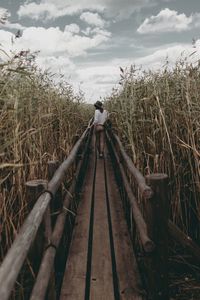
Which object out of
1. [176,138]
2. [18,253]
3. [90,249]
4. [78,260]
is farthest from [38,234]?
[176,138]

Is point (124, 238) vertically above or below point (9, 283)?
below

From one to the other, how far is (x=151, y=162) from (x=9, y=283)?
260cm

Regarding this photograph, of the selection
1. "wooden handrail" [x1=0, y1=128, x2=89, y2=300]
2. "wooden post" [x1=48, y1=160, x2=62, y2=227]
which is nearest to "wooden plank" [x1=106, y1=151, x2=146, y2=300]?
"wooden post" [x1=48, y1=160, x2=62, y2=227]

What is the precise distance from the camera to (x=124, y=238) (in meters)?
3.42

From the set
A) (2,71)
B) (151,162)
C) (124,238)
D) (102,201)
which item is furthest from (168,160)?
(102,201)

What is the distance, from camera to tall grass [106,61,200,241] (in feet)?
10.1

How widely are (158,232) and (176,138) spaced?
113 centimetres

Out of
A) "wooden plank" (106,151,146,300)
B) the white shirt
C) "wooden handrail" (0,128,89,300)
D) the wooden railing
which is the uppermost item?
the white shirt

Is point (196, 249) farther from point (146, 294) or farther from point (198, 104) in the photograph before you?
point (198, 104)

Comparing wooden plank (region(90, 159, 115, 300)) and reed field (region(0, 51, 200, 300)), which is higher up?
reed field (region(0, 51, 200, 300))

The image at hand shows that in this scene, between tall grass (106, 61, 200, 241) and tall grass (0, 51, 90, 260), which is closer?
tall grass (0, 51, 90, 260)

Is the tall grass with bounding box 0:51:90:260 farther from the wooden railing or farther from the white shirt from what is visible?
the white shirt

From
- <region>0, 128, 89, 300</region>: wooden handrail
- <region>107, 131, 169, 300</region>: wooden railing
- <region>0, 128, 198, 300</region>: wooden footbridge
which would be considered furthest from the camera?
<region>107, 131, 169, 300</region>: wooden railing

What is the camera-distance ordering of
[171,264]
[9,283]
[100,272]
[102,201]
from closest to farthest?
[9,283]
[100,272]
[171,264]
[102,201]
